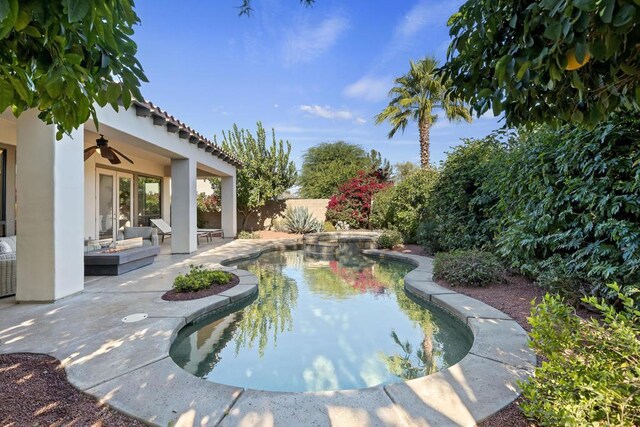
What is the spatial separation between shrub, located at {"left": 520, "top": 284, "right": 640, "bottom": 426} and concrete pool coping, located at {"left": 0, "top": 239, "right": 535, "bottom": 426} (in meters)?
0.41

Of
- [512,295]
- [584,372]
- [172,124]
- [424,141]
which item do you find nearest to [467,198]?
[512,295]

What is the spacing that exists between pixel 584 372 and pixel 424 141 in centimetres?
1453

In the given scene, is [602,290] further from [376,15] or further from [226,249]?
[226,249]

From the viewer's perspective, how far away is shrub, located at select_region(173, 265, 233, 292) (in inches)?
217

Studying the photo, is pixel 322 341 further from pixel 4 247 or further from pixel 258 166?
pixel 258 166

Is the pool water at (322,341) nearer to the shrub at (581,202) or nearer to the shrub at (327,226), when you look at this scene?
the shrub at (581,202)

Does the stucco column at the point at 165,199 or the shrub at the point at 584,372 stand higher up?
the stucco column at the point at 165,199

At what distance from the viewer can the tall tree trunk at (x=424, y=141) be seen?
15305 mm

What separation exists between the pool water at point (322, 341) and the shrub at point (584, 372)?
1428 millimetres

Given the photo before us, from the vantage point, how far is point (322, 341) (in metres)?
4.25

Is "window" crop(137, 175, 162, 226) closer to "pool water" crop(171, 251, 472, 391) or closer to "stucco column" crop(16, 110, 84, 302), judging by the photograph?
"stucco column" crop(16, 110, 84, 302)

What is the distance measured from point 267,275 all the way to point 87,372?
5.35 meters

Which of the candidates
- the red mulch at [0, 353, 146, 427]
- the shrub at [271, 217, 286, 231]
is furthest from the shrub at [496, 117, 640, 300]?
the shrub at [271, 217, 286, 231]

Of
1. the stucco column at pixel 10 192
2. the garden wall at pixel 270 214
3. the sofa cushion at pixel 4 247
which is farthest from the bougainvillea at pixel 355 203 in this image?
the sofa cushion at pixel 4 247
